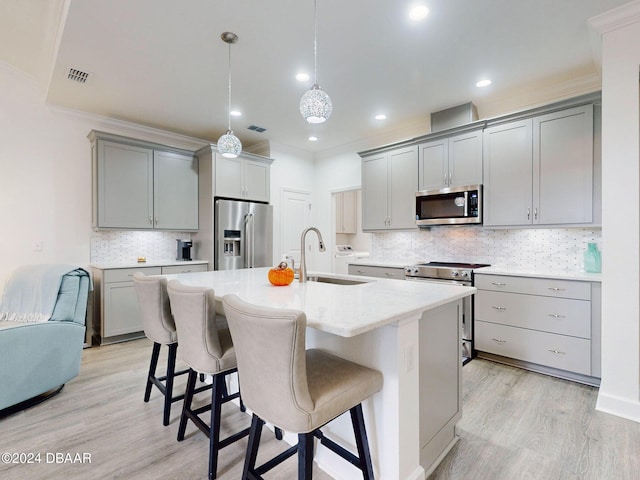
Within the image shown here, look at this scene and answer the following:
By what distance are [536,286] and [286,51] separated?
3.08 meters

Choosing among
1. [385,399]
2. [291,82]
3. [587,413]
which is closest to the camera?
[385,399]

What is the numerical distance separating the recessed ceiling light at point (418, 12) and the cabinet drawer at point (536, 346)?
9.22 ft

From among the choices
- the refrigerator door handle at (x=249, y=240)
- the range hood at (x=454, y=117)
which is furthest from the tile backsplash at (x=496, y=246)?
the refrigerator door handle at (x=249, y=240)

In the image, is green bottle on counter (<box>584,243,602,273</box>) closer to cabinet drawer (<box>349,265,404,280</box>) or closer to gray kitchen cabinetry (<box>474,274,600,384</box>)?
gray kitchen cabinetry (<box>474,274,600,384</box>)

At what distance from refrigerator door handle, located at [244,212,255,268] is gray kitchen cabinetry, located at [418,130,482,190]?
8.09 feet

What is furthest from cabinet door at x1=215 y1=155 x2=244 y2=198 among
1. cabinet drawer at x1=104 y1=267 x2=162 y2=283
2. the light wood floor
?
the light wood floor

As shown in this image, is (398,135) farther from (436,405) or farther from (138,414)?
(138,414)

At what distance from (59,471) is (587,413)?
334 centimetres

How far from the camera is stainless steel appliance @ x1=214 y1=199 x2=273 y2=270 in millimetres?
4484

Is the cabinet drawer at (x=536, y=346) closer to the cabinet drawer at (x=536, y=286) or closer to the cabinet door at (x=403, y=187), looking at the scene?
the cabinet drawer at (x=536, y=286)

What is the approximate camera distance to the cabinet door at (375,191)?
4449mm

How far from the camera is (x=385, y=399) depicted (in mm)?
1414

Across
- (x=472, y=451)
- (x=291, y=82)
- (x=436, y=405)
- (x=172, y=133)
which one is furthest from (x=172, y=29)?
(x=472, y=451)

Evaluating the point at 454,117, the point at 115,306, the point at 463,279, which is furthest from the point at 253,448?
the point at 454,117
